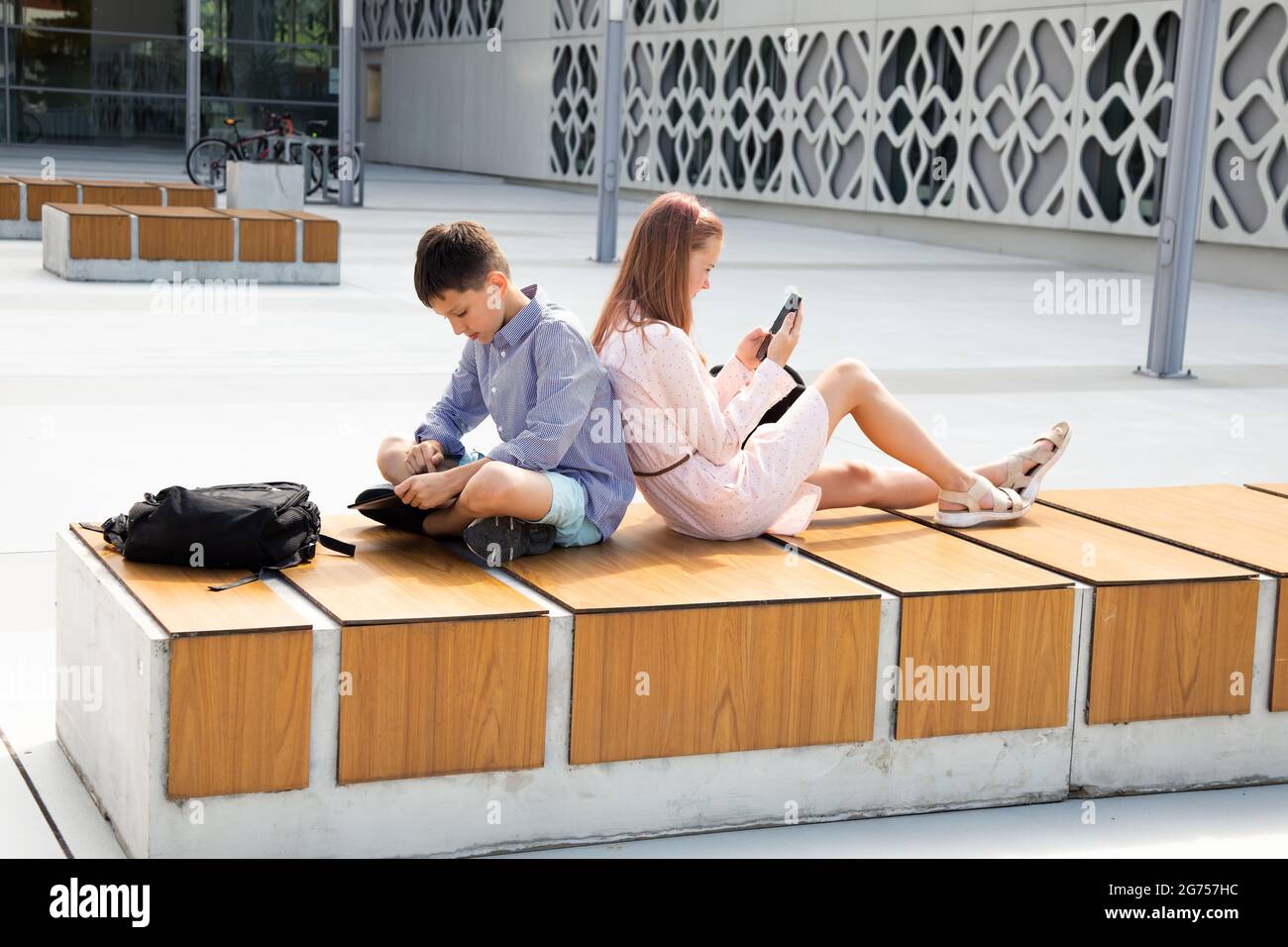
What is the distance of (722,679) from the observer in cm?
383

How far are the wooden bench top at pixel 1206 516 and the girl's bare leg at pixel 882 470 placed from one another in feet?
0.93

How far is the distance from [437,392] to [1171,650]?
601 cm

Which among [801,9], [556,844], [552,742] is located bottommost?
[556,844]

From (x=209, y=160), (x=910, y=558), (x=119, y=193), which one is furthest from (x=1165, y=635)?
→ (x=209, y=160)

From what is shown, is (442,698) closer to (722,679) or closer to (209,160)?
(722,679)

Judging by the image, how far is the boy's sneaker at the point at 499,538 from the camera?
4.07 metres

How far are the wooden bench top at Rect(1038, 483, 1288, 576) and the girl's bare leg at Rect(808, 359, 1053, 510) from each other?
283 mm

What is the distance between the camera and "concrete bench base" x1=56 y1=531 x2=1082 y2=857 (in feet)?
11.4

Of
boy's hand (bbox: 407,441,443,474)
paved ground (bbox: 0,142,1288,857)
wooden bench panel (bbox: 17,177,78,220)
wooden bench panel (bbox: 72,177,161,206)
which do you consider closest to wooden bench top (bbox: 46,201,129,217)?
paved ground (bbox: 0,142,1288,857)

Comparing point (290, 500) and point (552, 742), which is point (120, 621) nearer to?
point (290, 500)

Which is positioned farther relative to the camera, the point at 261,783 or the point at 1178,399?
the point at 1178,399

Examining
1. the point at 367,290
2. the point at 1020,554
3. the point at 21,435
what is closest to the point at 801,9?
the point at 367,290
